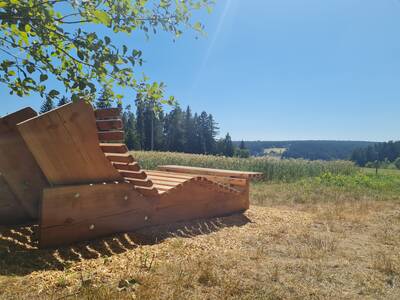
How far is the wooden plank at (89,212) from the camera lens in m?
3.34

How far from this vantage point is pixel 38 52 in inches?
79.6

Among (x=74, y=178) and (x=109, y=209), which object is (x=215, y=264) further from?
(x=74, y=178)

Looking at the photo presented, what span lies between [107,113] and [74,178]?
0.77 meters

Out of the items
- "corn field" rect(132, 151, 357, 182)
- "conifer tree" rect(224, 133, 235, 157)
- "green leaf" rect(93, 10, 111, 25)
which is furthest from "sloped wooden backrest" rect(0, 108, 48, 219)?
"conifer tree" rect(224, 133, 235, 157)

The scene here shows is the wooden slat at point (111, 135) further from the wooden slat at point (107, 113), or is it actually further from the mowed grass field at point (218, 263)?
the mowed grass field at point (218, 263)

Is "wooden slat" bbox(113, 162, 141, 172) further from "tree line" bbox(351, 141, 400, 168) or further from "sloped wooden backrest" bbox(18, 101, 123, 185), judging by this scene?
"tree line" bbox(351, 141, 400, 168)

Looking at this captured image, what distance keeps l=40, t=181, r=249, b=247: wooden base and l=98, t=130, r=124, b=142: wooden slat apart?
53 centimetres

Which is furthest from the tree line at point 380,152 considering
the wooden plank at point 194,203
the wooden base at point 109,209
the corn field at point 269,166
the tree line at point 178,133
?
the wooden base at point 109,209

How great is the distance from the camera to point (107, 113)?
141 inches

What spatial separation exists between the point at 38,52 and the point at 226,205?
14.0ft

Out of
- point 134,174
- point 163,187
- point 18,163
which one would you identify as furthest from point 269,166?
point 18,163

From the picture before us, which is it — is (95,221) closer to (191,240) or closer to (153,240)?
(153,240)

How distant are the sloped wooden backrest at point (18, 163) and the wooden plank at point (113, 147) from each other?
817mm

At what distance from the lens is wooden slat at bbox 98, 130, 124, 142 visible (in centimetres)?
361
